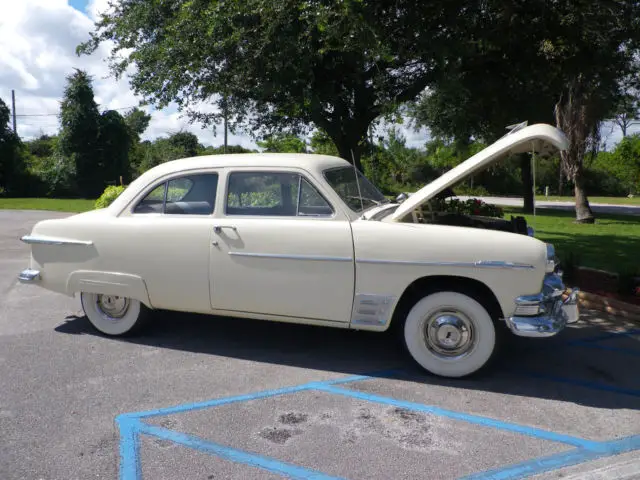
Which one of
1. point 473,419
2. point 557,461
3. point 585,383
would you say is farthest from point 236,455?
point 585,383

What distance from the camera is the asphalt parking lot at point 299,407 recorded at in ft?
10.7

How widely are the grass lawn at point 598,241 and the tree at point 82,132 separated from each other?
1073 inches

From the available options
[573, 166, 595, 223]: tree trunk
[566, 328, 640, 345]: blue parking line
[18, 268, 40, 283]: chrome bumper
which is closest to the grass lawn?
[573, 166, 595, 223]: tree trunk

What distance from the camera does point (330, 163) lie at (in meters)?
5.16

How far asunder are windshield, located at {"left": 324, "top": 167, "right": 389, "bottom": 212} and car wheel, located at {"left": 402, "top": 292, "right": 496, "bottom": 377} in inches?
41.5

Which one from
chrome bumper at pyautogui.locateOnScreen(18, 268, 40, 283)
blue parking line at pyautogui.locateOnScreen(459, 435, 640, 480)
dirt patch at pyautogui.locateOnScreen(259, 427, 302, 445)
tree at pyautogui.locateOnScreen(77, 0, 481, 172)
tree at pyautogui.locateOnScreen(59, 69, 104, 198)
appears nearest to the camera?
blue parking line at pyautogui.locateOnScreen(459, 435, 640, 480)

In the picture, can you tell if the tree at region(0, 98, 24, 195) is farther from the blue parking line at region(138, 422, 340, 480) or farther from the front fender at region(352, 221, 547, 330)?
the blue parking line at region(138, 422, 340, 480)

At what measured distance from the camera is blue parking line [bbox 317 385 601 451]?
11.6 ft

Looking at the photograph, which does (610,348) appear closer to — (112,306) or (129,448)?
(129,448)

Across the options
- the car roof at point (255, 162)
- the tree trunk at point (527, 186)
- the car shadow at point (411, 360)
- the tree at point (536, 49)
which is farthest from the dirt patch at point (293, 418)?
the tree trunk at point (527, 186)

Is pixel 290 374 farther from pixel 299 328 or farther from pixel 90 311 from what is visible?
pixel 90 311

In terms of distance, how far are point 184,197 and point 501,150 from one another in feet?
9.13

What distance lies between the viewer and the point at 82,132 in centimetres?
3419

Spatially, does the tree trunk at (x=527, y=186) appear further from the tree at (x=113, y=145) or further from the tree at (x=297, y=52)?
the tree at (x=113, y=145)
